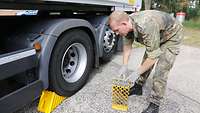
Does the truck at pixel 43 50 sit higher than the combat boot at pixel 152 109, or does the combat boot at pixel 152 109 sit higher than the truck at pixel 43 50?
the truck at pixel 43 50

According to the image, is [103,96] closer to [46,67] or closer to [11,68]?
[46,67]

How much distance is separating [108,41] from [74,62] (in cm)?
140

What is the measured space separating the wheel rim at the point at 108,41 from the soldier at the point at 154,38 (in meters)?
1.41

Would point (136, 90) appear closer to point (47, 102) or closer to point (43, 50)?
point (47, 102)

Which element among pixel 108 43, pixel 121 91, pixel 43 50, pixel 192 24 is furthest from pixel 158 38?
pixel 192 24

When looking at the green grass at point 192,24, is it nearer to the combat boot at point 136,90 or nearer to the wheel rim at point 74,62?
the combat boot at point 136,90

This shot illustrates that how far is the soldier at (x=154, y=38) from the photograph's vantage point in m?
2.76

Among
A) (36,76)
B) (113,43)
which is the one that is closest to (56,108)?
(36,76)

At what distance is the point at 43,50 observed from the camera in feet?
10.3

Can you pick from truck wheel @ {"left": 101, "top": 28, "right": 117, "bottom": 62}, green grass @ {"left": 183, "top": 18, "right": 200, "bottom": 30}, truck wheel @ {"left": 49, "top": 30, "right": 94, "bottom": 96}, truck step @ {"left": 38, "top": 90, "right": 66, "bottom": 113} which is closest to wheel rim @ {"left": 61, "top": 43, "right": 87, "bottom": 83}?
truck wheel @ {"left": 49, "top": 30, "right": 94, "bottom": 96}

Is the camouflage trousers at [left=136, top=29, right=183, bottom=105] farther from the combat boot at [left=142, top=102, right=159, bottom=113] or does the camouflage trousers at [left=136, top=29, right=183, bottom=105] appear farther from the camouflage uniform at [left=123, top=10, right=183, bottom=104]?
the combat boot at [left=142, top=102, right=159, bottom=113]

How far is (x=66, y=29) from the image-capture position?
3484 millimetres

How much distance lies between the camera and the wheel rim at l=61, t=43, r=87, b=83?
3.87 m

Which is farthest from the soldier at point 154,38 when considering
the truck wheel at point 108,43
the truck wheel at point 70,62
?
the truck wheel at point 108,43
